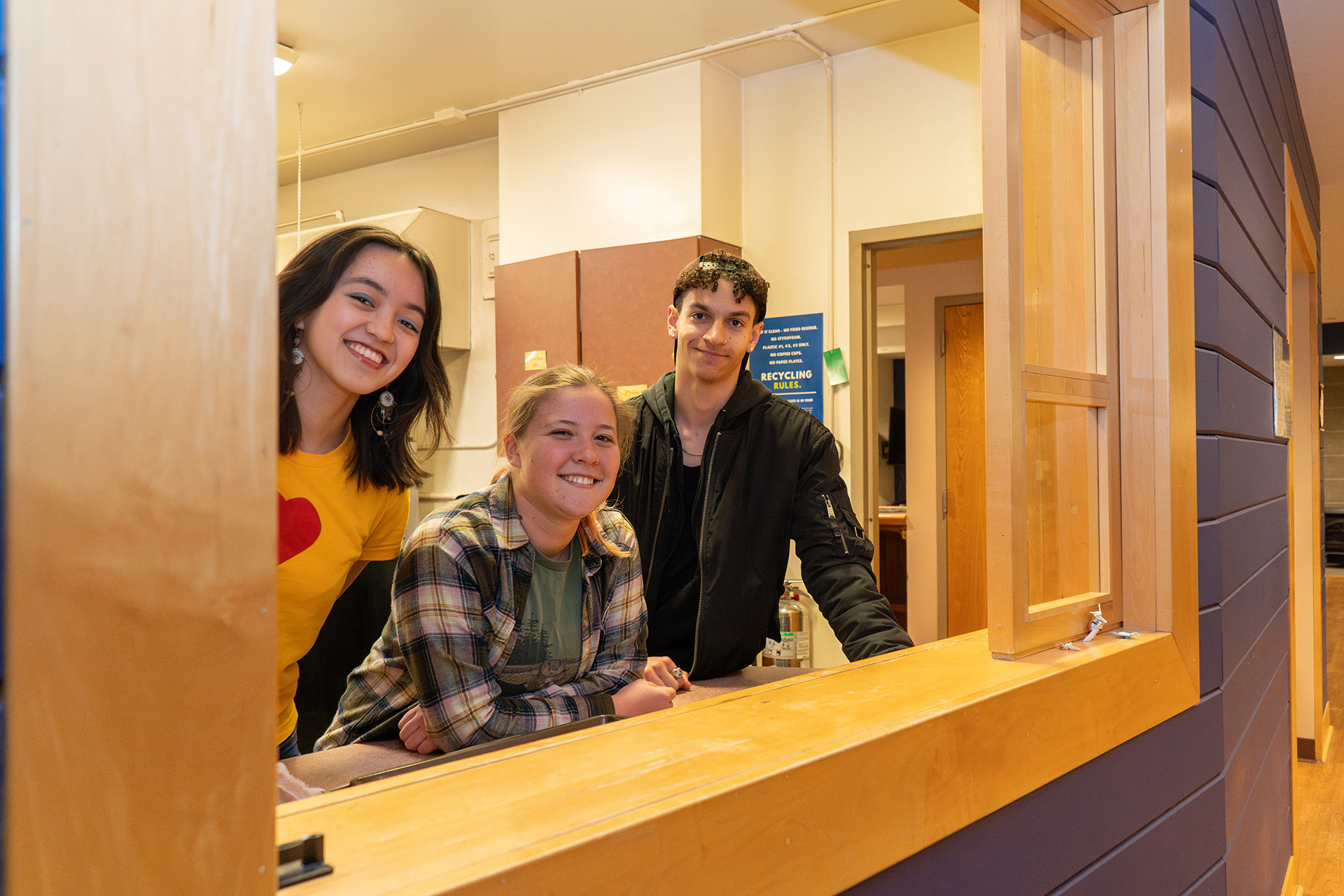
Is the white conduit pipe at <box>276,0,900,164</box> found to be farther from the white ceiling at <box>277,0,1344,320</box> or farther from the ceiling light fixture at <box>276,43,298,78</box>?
the ceiling light fixture at <box>276,43,298,78</box>

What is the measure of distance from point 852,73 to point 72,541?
3547mm

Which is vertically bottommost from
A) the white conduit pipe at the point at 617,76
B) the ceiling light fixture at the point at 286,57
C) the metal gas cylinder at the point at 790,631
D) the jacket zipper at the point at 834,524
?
the metal gas cylinder at the point at 790,631

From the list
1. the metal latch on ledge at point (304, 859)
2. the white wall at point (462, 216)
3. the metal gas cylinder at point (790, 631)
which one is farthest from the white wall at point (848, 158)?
the metal latch on ledge at point (304, 859)

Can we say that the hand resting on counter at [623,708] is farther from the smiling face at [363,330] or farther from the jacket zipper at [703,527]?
the smiling face at [363,330]

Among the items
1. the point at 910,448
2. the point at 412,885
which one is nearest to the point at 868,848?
the point at 412,885

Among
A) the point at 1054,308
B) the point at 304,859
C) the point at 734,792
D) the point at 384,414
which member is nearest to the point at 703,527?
the point at 384,414

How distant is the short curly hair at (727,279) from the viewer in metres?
1.99

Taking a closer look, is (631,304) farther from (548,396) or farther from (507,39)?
(548,396)

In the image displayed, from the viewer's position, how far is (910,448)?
17.4ft

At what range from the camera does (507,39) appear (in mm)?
3354

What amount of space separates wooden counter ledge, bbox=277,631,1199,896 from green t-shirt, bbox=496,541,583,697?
421 millimetres

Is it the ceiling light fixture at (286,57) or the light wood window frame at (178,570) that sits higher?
the ceiling light fixture at (286,57)

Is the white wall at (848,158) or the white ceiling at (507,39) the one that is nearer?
the white ceiling at (507,39)

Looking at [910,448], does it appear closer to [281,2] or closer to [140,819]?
[281,2]
